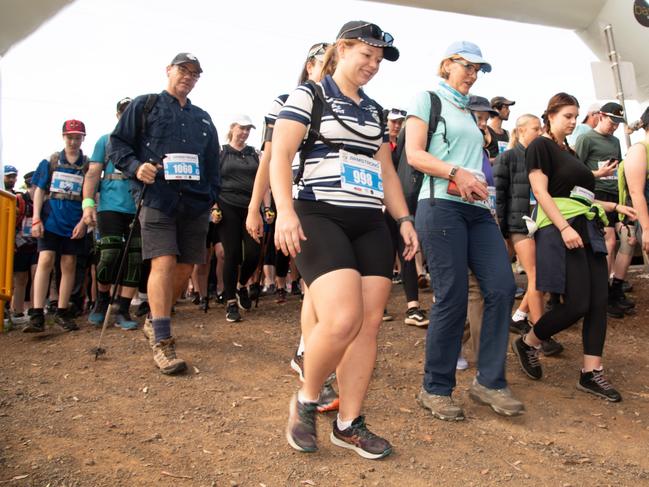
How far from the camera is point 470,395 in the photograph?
11.4 ft

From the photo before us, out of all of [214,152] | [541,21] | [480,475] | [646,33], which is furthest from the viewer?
[541,21]

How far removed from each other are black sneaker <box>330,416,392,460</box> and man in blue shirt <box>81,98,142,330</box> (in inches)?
122

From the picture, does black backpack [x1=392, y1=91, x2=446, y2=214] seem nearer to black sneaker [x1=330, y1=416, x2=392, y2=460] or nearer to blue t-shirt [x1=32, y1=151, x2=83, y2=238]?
black sneaker [x1=330, y1=416, x2=392, y2=460]

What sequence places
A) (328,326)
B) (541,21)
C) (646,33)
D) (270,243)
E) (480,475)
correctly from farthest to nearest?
(541,21) → (646,33) → (270,243) → (480,475) → (328,326)

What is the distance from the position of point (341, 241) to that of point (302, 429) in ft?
2.67

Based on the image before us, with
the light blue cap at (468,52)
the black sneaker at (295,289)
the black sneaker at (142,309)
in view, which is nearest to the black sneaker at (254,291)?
the black sneaker at (295,289)

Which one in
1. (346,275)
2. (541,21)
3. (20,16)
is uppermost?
(541,21)

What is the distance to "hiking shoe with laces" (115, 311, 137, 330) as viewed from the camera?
5.29 meters

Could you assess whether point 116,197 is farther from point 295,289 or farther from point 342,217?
point 342,217

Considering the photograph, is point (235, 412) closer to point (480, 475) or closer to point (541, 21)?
point (480, 475)

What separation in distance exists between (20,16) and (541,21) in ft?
30.3

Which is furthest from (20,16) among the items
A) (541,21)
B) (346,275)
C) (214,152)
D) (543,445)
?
A: (541,21)

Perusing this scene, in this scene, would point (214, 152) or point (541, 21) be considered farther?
point (541, 21)

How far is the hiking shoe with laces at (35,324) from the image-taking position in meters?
5.42
